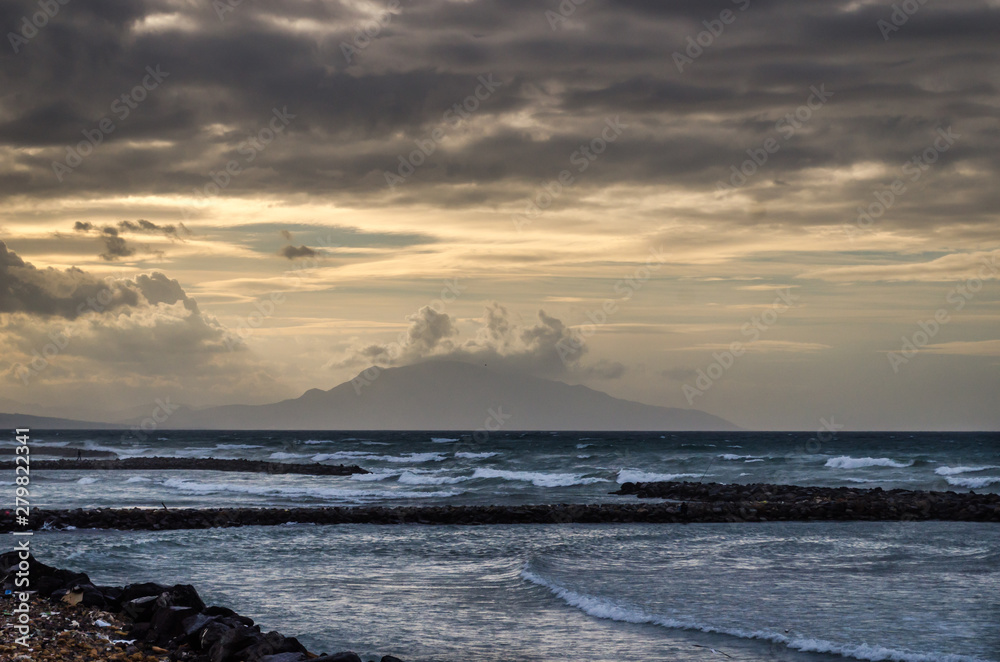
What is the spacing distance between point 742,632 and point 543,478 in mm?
36960

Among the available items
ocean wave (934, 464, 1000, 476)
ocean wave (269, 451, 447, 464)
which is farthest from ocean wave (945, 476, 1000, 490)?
ocean wave (269, 451, 447, 464)

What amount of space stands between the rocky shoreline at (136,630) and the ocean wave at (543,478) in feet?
114

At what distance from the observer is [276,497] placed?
34938 millimetres

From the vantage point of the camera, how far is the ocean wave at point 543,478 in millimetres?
46312

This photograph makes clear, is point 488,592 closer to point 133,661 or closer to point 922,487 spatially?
point 133,661

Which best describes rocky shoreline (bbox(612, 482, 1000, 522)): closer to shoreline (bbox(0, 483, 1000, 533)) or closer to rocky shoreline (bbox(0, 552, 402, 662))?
shoreline (bbox(0, 483, 1000, 533))

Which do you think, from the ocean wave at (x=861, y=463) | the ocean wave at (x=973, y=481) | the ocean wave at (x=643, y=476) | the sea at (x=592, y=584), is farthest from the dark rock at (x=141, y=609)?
the ocean wave at (x=861, y=463)

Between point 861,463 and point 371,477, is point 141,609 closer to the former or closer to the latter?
point 371,477

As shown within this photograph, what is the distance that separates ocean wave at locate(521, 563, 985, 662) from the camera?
9883 mm

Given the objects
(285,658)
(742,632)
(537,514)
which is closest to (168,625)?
(285,658)

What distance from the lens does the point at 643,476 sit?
48.2 m

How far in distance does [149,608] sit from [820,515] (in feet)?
71.5

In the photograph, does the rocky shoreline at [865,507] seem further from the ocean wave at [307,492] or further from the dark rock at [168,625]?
the dark rock at [168,625]

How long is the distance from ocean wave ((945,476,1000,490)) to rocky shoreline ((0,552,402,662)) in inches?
1603
